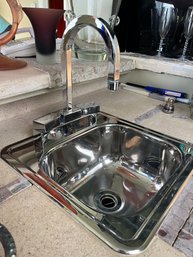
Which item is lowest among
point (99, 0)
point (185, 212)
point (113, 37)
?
point (185, 212)

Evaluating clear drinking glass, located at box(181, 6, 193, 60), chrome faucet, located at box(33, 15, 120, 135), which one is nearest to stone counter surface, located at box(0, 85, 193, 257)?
chrome faucet, located at box(33, 15, 120, 135)

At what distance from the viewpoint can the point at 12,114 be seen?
84cm

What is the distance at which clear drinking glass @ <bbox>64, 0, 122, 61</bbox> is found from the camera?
991 millimetres

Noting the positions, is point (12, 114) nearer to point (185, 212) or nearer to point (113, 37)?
point (113, 37)

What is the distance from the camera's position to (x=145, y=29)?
1.15m

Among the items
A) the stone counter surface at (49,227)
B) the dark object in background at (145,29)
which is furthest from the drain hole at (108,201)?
the dark object in background at (145,29)

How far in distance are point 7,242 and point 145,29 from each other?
1130 mm

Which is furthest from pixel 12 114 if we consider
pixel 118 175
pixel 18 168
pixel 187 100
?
pixel 187 100

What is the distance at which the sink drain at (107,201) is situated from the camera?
2.38 ft

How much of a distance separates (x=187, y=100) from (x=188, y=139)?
36 cm

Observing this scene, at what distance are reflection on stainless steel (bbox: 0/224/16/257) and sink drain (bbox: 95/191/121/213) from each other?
0.39m

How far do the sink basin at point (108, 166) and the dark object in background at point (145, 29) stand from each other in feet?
1.82

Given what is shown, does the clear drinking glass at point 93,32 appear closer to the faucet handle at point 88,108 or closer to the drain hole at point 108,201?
the faucet handle at point 88,108

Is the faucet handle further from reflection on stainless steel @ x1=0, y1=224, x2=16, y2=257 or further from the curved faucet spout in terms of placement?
reflection on stainless steel @ x1=0, y1=224, x2=16, y2=257
